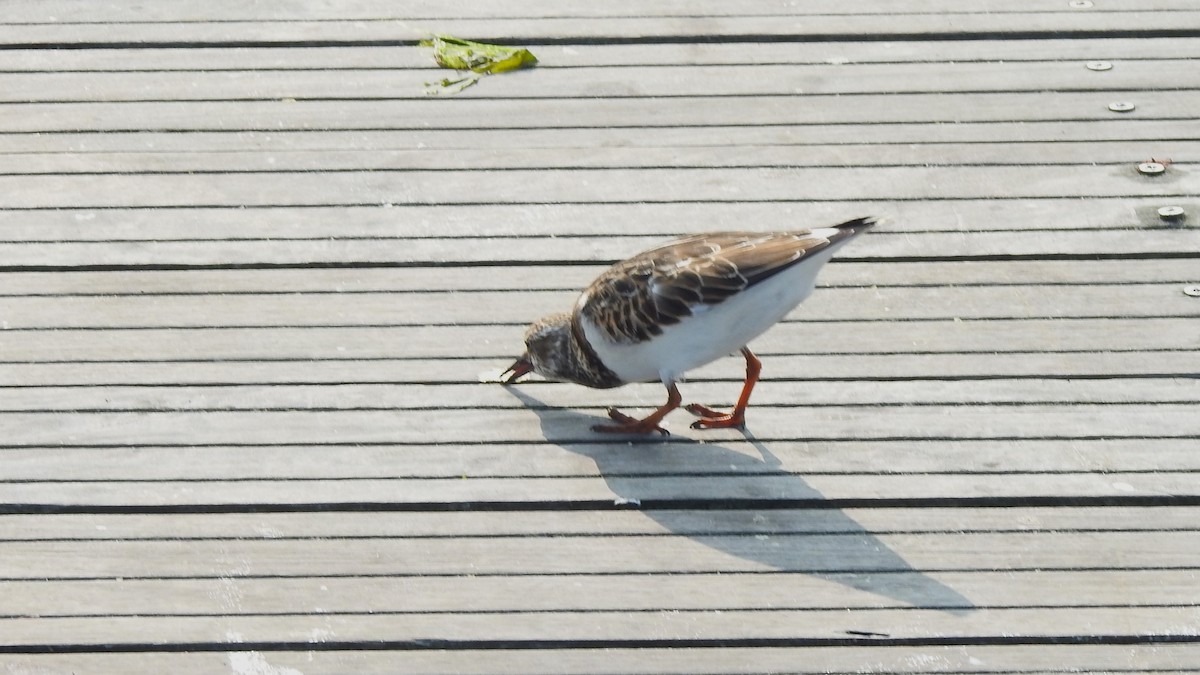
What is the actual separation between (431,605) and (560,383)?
3.24 feet

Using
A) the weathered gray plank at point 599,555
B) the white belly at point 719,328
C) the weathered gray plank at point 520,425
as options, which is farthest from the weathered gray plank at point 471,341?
the weathered gray plank at point 599,555

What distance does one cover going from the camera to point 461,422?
4.21m

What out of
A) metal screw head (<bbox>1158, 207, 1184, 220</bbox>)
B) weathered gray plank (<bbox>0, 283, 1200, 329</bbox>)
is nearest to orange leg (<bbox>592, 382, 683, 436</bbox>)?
weathered gray plank (<bbox>0, 283, 1200, 329</bbox>)

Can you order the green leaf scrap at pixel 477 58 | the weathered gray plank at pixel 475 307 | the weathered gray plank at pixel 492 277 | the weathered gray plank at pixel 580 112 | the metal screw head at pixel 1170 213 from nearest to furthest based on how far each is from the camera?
the weathered gray plank at pixel 475 307
the weathered gray plank at pixel 492 277
the metal screw head at pixel 1170 213
the weathered gray plank at pixel 580 112
the green leaf scrap at pixel 477 58

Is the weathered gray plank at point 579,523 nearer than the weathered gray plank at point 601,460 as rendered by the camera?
Yes

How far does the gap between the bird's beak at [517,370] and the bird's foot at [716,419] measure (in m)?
0.47

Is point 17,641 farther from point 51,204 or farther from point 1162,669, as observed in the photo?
point 1162,669

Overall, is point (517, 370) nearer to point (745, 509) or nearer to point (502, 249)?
point (502, 249)

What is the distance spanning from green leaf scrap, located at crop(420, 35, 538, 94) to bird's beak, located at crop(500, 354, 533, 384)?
5.19ft

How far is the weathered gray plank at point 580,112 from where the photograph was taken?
536 cm

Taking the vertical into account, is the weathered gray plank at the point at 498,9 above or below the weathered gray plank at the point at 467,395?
above

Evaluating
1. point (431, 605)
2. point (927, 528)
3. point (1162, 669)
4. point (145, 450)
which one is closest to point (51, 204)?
point (145, 450)

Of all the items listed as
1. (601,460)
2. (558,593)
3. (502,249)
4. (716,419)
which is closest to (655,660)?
(558,593)

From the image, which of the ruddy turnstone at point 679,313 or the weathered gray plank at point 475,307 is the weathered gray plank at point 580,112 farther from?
the ruddy turnstone at point 679,313
